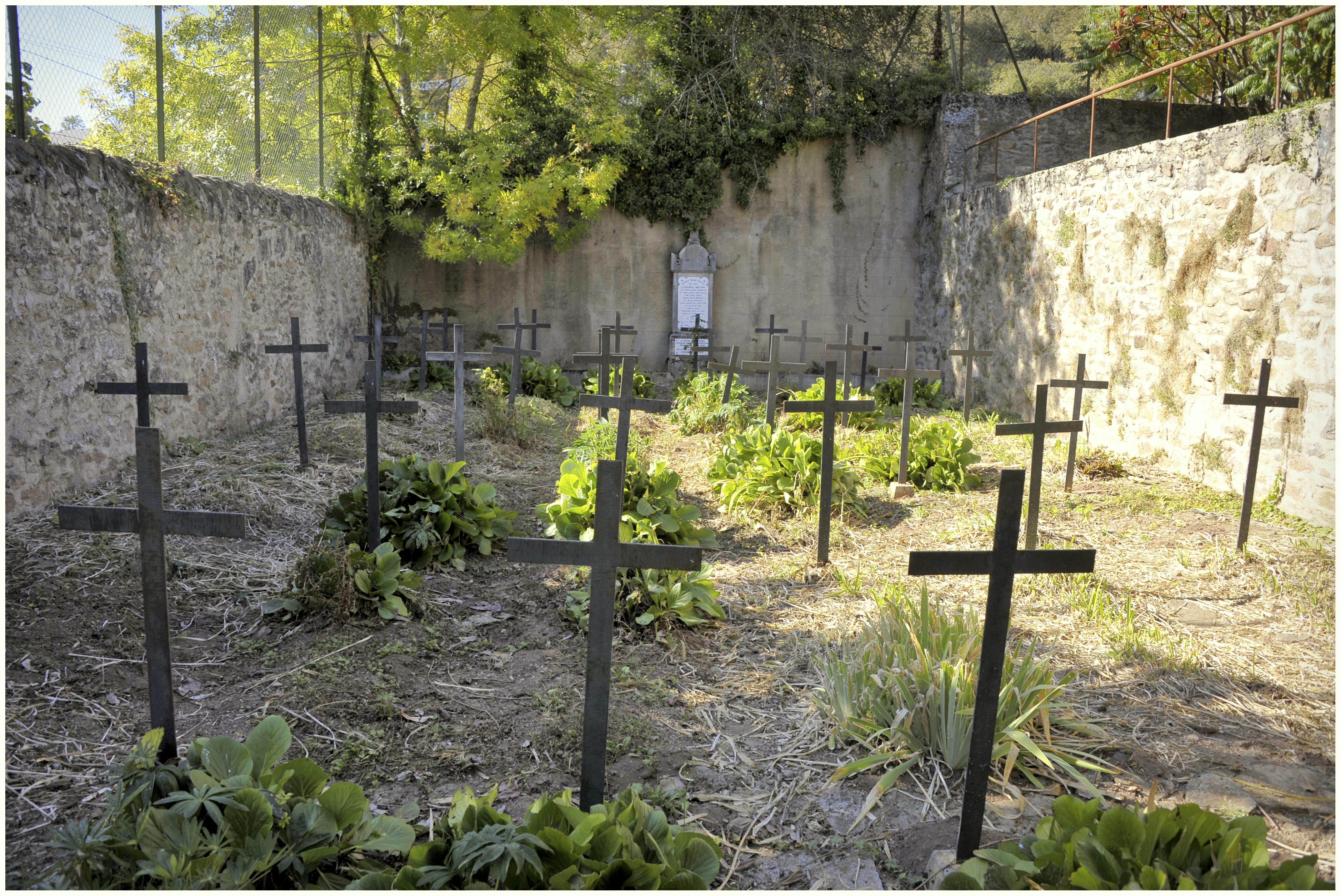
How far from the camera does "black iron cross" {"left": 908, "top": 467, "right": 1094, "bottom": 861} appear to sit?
2.34 m

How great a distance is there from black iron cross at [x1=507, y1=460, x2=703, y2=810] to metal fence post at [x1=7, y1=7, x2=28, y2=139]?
4640mm

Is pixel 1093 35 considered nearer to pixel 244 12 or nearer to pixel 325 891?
pixel 244 12

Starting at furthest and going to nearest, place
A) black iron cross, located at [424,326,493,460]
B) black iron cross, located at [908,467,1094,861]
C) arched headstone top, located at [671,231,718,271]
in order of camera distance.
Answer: arched headstone top, located at [671,231,718,271] < black iron cross, located at [424,326,493,460] < black iron cross, located at [908,467,1094,861]

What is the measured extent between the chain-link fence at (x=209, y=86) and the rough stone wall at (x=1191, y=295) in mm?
8161

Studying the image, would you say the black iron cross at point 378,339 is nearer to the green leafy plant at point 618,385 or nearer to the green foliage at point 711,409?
the green leafy plant at point 618,385

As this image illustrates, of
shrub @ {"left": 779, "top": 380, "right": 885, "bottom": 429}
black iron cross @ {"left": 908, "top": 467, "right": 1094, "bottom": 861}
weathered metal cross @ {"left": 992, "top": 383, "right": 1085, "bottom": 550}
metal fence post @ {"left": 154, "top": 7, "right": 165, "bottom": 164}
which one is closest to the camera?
black iron cross @ {"left": 908, "top": 467, "right": 1094, "bottom": 861}

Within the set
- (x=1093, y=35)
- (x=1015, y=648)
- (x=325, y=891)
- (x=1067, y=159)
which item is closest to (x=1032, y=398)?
(x=1067, y=159)

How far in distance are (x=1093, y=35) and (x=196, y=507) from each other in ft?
47.9

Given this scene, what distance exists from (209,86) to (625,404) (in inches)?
230

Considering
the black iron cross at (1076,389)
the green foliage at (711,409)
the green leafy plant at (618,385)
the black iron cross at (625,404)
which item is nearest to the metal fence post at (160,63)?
the black iron cross at (625,404)

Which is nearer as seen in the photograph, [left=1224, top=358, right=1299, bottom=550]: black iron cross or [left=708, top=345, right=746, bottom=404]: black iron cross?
[left=1224, top=358, right=1299, bottom=550]: black iron cross

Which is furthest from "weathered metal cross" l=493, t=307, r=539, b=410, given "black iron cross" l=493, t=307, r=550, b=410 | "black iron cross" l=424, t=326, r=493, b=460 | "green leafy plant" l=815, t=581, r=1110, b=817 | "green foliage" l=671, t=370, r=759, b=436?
"green leafy plant" l=815, t=581, r=1110, b=817

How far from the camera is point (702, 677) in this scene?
3.69 m

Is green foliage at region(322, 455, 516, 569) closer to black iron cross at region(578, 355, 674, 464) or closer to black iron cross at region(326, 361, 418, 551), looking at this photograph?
black iron cross at region(326, 361, 418, 551)
